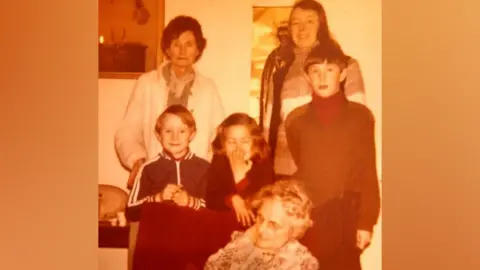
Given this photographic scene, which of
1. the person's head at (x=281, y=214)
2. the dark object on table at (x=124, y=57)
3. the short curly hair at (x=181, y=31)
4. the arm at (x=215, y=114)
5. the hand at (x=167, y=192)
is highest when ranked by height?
the short curly hair at (x=181, y=31)

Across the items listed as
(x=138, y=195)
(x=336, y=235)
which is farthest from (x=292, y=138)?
(x=138, y=195)

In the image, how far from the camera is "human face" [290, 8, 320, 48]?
3.01 ft

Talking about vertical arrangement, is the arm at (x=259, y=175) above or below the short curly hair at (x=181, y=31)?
below

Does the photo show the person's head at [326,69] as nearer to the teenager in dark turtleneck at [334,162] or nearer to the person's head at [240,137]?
the teenager in dark turtleneck at [334,162]

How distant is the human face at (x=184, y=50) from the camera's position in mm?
926

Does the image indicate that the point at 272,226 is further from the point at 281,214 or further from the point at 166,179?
the point at 166,179

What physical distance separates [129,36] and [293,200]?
1.31 ft

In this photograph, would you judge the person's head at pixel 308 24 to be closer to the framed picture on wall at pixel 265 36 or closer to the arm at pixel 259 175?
the framed picture on wall at pixel 265 36

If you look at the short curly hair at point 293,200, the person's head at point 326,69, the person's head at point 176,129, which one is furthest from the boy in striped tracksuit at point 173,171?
the person's head at point 326,69

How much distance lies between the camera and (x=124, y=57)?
3.04 ft
